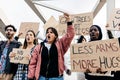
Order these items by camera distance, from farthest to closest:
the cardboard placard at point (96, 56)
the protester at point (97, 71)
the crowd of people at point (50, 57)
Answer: the crowd of people at point (50, 57) < the protester at point (97, 71) < the cardboard placard at point (96, 56)

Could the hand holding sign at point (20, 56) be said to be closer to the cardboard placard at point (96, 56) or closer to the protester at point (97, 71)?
the cardboard placard at point (96, 56)

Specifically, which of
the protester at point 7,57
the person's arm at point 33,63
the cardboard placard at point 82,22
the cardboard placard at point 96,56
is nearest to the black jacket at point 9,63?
the protester at point 7,57

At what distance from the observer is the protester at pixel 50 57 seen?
5.04 meters

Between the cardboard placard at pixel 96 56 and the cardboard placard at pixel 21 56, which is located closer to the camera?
the cardboard placard at pixel 96 56

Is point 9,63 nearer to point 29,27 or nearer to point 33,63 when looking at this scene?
point 33,63

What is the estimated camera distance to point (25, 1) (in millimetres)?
9883

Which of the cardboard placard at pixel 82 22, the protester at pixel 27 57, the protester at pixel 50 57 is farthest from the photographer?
the cardboard placard at pixel 82 22

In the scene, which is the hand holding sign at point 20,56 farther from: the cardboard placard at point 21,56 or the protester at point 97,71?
the protester at point 97,71

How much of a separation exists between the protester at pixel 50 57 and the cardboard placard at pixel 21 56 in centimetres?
33

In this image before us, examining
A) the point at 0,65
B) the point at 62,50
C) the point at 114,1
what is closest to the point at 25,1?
the point at 114,1

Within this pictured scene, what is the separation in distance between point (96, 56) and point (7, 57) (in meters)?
1.68

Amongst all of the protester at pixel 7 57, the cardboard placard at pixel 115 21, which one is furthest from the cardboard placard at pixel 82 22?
the protester at pixel 7 57

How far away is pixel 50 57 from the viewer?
5.10m

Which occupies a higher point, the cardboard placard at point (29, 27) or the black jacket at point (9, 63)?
the cardboard placard at point (29, 27)
